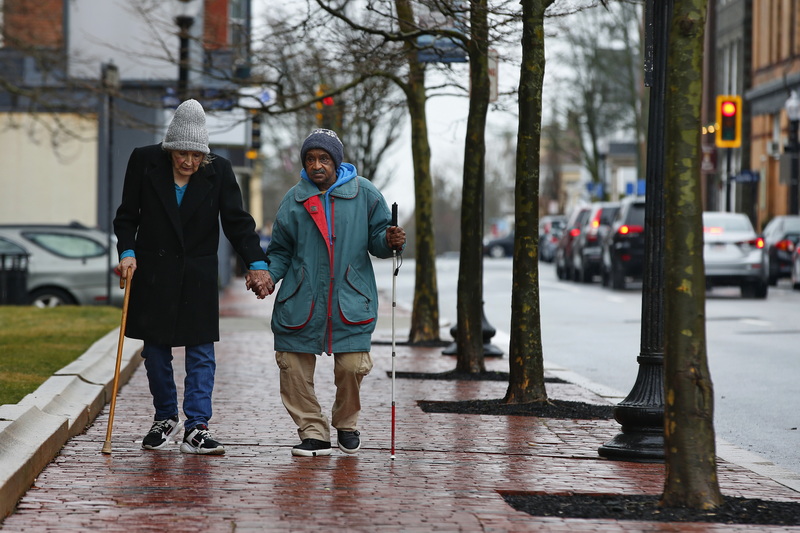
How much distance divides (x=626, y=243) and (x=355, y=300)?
70.7 ft

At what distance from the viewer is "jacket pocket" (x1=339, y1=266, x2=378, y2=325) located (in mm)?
7453

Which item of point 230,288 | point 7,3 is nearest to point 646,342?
point 7,3

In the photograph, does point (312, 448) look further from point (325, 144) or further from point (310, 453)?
point (325, 144)

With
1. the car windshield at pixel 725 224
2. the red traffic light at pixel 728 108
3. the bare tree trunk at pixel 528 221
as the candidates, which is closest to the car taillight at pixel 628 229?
the car windshield at pixel 725 224

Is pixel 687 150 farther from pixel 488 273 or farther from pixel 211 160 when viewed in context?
pixel 488 273

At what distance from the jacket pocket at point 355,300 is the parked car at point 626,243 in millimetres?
20822

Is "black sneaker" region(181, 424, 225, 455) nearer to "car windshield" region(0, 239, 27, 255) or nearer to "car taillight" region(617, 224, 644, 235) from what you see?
"car windshield" region(0, 239, 27, 255)

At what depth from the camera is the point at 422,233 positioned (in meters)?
16.3

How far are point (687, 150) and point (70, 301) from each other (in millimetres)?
15290

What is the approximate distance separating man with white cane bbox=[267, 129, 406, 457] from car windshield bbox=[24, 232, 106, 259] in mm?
12639

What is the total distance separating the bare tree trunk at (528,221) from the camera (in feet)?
31.4

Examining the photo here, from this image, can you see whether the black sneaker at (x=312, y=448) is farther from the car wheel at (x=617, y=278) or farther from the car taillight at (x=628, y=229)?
the car wheel at (x=617, y=278)

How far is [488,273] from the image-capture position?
40.3 meters

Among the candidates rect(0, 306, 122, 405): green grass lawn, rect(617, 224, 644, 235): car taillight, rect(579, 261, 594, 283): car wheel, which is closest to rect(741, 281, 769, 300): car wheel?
rect(617, 224, 644, 235): car taillight
